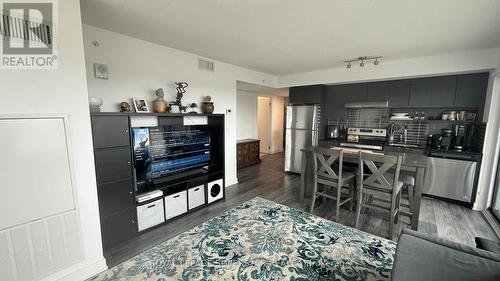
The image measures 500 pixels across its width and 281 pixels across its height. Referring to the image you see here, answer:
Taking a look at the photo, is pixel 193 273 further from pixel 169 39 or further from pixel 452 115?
pixel 452 115

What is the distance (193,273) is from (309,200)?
7.53 feet

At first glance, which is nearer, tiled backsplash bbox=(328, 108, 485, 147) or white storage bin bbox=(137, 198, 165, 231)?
white storage bin bbox=(137, 198, 165, 231)

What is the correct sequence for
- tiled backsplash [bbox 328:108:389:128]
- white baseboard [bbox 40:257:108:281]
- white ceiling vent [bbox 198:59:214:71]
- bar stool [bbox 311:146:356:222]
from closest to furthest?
white baseboard [bbox 40:257:108:281], bar stool [bbox 311:146:356:222], white ceiling vent [bbox 198:59:214:71], tiled backsplash [bbox 328:108:389:128]

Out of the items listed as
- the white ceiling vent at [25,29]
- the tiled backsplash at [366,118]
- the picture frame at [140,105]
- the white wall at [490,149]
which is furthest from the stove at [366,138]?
the white ceiling vent at [25,29]

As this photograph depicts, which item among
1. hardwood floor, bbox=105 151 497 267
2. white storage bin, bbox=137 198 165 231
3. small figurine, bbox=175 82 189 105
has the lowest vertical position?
hardwood floor, bbox=105 151 497 267

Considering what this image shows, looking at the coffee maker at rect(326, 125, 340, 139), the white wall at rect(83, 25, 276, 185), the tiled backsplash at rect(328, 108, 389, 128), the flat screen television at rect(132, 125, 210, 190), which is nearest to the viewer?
the white wall at rect(83, 25, 276, 185)

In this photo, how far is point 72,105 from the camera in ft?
5.64

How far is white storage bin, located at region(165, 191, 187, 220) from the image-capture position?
9.25 feet

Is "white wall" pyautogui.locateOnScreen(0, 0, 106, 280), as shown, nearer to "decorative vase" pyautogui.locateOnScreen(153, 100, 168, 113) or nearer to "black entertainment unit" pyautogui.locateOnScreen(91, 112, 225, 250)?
"black entertainment unit" pyautogui.locateOnScreen(91, 112, 225, 250)

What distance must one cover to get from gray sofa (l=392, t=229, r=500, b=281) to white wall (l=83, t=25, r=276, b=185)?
3347 millimetres

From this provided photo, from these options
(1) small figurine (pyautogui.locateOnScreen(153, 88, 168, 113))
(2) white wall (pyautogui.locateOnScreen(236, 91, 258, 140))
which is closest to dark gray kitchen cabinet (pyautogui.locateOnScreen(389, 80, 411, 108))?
(2) white wall (pyautogui.locateOnScreen(236, 91, 258, 140))

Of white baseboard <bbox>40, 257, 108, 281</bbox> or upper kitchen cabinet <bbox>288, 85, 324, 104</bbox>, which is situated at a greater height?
upper kitchen cabinet <bbox>288, 85, 324, 104</bbox>

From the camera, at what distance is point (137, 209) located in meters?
2.51

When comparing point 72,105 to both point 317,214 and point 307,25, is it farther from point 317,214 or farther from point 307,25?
point 317,214
